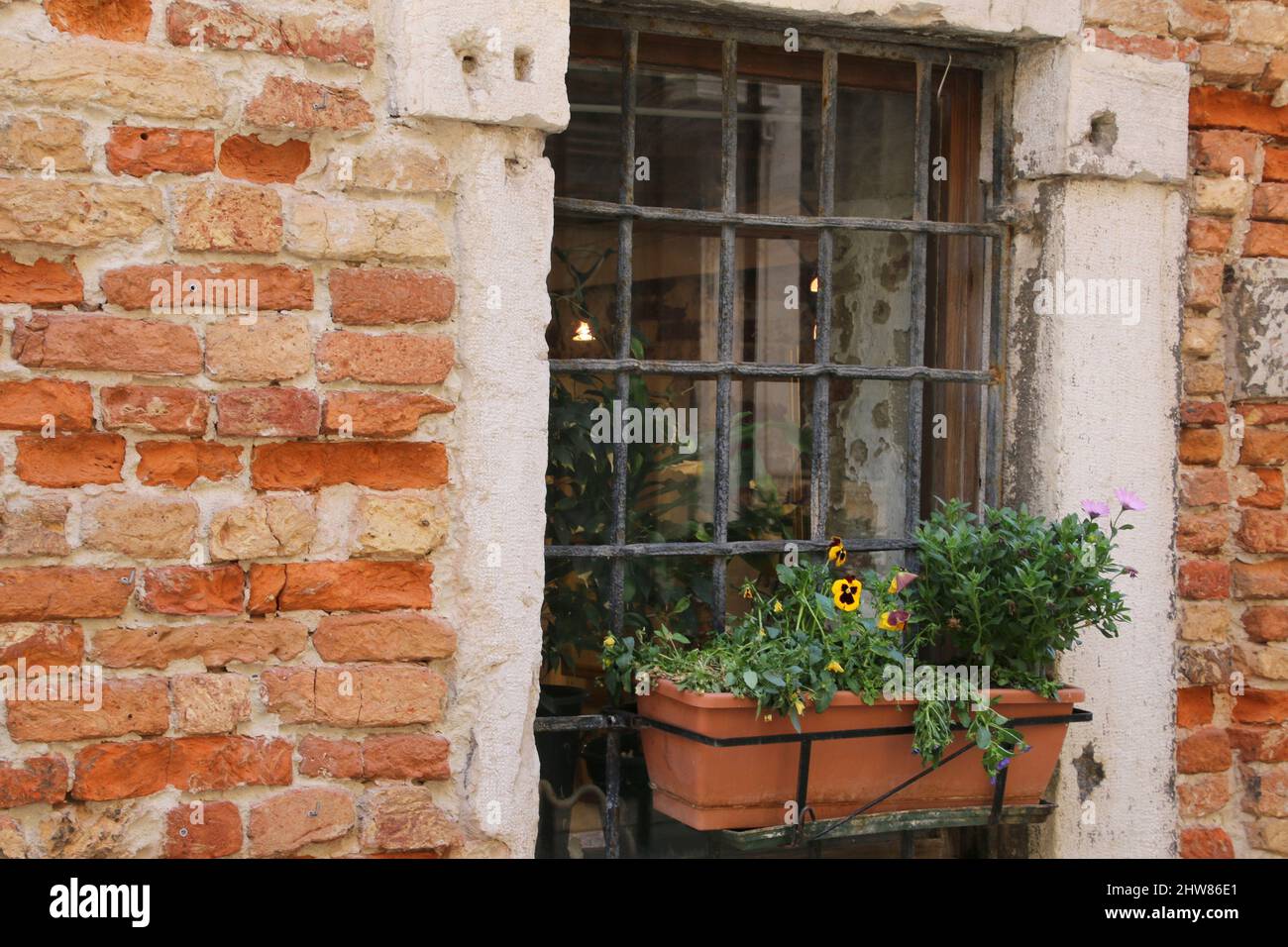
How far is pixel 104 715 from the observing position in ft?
7.45

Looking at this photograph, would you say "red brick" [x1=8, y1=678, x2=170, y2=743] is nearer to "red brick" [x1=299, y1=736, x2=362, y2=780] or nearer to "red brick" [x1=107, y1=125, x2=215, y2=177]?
"red brick" [x1=299, y1=736, x2=362, y2=780]

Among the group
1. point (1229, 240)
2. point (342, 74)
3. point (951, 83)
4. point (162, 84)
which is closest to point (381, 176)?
point (342, 74)

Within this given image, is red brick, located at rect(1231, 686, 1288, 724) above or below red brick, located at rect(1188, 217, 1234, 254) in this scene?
below

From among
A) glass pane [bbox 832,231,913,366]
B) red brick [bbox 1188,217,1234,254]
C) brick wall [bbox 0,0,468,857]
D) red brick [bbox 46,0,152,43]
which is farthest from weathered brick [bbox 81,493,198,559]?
red brick [bbox 1188,217,1234,254]

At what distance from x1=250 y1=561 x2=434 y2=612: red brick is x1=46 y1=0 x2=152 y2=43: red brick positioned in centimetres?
93

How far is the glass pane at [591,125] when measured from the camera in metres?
2.79

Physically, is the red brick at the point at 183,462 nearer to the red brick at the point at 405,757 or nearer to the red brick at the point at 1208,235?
the red brick at the point at 405,757

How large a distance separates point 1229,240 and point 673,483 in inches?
54.9

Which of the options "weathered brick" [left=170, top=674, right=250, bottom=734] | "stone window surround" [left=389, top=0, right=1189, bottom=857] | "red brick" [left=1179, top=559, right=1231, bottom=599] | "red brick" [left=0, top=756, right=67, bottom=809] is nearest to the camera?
"red brick" [left=0, top=756, right=67, bottom=809]

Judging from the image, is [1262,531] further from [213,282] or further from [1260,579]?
[213,282]

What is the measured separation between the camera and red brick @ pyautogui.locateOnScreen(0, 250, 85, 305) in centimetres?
223

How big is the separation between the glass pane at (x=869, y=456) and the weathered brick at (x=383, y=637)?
101 cm

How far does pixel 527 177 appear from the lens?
Answer: 2543 millimetres

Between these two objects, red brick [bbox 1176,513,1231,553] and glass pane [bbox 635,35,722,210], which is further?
red brick [bbox 1176,513,1231,553]
